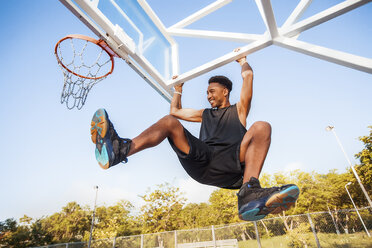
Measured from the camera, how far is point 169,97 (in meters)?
3.58

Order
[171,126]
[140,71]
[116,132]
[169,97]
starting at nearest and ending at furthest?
[116,132], [171,126], [140,71], [169,97]

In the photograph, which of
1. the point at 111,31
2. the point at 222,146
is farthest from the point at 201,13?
the point at 222,146

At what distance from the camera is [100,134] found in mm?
1509

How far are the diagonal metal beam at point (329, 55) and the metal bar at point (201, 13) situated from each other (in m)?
1.50

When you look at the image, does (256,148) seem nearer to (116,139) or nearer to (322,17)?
(116,139)

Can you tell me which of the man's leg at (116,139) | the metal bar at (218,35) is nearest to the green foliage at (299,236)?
the metal bar at (218,35)

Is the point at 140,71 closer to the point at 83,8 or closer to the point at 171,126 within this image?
the point at 83,8

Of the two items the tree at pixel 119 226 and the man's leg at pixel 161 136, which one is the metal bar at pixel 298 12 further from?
the tree at pixel 119 226

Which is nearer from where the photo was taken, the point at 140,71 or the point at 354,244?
the point at 140,71

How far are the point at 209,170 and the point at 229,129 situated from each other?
19.9 inches

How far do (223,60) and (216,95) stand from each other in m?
0.62

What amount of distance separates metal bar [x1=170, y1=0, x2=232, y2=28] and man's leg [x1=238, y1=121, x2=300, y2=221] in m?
2.61

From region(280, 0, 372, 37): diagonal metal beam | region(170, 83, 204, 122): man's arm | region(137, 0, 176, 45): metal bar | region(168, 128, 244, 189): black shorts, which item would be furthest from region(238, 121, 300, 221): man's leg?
region(137, 0, 176, 45): metal bar

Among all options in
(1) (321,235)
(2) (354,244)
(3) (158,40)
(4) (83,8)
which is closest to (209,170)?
(4) (83,8)
